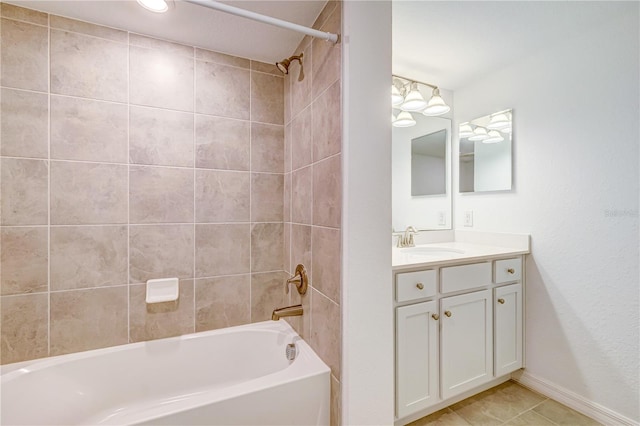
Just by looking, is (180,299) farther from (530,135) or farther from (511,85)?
(511,85)

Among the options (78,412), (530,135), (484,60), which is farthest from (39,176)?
(530,135)

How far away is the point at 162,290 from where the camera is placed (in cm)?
147

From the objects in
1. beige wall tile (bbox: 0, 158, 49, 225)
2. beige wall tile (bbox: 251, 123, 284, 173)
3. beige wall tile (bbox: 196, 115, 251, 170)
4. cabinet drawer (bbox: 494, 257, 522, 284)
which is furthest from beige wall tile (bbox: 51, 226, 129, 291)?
cabinet drawer (bbox: 494, 257, 522, 284)

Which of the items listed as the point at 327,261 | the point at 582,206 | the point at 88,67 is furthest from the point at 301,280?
the point at 582,206

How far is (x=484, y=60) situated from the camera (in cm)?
194

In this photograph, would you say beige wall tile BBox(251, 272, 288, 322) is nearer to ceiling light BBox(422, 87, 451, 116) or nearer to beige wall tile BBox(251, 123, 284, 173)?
beige wall tile BBox(251, 123, 284, 173)

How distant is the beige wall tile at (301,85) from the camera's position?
1.42 metres

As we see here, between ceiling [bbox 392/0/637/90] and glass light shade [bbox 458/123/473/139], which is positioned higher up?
ceiling [bbox 392/0/637/90]

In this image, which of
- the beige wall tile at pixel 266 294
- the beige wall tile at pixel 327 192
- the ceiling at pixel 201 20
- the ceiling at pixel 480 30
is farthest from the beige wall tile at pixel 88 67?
the ceiling at pixel 480 30

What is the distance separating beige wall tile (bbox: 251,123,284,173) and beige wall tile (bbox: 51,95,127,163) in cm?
67

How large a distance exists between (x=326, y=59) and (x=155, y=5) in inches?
30.8

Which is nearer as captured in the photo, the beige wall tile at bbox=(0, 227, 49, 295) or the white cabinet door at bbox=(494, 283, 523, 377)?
the beige wall tile at bbox=(0, 227, 49, 295)

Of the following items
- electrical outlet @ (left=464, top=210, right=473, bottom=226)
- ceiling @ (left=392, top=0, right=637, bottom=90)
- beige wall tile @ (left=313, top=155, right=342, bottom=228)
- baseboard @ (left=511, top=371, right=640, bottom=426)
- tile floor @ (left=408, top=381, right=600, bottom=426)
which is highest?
ceiling @ (left=392, top=0, right=637, bottom=90)

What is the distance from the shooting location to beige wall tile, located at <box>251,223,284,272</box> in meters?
1.71
